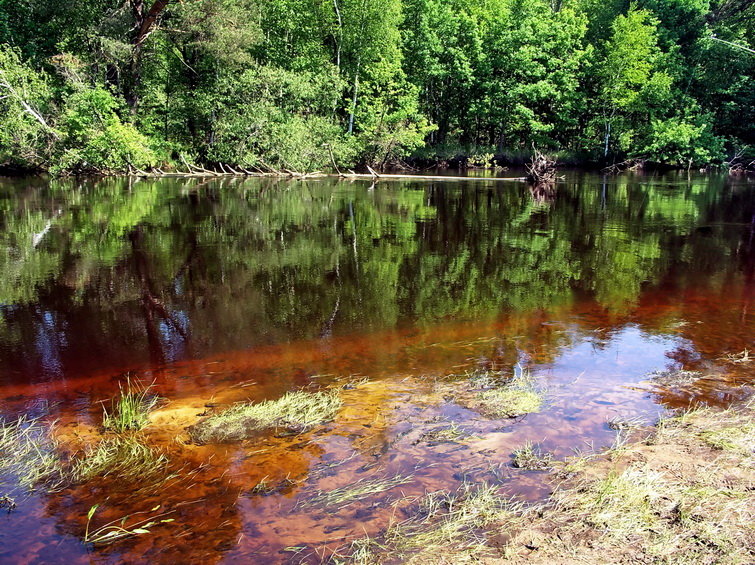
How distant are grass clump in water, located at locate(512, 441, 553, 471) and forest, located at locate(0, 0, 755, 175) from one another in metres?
29.6

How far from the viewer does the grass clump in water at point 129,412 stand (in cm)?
496

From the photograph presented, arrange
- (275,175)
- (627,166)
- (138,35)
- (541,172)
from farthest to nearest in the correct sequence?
(627,166) < (275,175) < (138,35) < (541,172)

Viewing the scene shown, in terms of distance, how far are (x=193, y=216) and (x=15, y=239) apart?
544 cm

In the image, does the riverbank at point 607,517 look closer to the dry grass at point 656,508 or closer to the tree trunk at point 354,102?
the dry grass at point 656,508

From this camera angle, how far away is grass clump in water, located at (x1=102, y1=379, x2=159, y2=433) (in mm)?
4957

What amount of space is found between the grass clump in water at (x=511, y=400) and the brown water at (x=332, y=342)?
18 centimetres

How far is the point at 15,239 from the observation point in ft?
44.7

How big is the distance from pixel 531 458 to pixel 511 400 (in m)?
1.10

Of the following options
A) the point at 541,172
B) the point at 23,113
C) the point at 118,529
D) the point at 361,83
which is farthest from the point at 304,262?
the point at 361,83

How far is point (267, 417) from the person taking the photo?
5.11m

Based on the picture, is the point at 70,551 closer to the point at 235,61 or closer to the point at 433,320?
the point at 433,320

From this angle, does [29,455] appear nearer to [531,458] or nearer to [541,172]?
[531,458]

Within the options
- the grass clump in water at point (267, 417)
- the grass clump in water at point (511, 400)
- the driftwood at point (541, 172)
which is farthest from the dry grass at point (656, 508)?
the driftwood at point (541, 172)

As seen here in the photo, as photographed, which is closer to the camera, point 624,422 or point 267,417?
point 624,422
